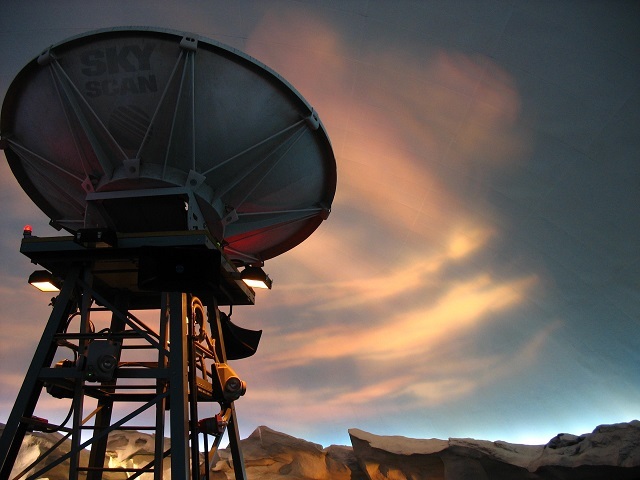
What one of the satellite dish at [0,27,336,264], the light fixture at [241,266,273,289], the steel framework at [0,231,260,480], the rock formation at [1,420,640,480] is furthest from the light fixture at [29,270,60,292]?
the rock formation at [1,420,640,480]

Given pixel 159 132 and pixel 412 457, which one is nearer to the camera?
pixel 159 132

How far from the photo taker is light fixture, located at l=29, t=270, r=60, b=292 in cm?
721

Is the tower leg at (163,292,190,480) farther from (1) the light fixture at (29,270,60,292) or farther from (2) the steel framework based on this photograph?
(1) the light fixture at (29,270,60,292)

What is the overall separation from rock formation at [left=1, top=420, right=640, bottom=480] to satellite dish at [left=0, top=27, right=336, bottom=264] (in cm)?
1204

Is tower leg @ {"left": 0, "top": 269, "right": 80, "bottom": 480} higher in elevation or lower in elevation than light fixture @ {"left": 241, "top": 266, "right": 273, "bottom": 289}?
lower

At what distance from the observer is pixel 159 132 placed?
668 cm

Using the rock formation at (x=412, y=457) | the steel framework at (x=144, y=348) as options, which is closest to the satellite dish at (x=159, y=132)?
the steel framework at (x=144, y=348)

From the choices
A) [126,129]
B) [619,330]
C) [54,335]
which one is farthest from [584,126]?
→ [54,335]

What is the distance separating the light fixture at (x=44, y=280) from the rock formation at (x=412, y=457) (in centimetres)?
1316

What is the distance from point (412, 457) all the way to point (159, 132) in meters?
14.4

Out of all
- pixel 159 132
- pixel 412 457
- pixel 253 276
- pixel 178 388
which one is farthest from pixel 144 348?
pixel 412 457

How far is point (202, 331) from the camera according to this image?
25.2 ft

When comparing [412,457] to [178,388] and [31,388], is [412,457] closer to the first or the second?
[178,388]

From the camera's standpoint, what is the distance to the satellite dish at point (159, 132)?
6.21 metres
